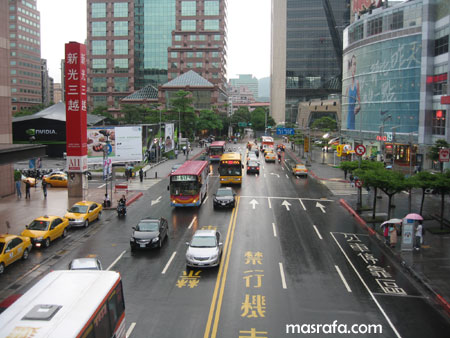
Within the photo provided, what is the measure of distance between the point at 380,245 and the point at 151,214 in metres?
17.5

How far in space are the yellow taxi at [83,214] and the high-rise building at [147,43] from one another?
116 meters

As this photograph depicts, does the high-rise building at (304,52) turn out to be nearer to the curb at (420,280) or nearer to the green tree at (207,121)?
the green tree at (207,121)

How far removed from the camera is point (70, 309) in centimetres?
967

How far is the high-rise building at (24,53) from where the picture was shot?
148 metres

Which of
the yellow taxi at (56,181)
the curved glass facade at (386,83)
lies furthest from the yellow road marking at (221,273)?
the curved glass facade at (386,83)

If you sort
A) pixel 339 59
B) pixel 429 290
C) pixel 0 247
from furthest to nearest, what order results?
pixel 339 59
pixel 0 247
pixel 429 290

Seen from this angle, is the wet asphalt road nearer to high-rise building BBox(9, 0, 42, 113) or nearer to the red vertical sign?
the red vertical sign

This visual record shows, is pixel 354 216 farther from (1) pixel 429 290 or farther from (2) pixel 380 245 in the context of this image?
(1) pixel 429 290

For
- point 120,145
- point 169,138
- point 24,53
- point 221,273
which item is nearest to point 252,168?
point 120,145

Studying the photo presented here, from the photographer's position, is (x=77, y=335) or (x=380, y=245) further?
(x=380, y=245)

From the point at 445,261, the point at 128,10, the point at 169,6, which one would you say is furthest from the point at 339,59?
the point at 445,261

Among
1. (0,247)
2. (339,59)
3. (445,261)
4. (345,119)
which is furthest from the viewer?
(339,59)

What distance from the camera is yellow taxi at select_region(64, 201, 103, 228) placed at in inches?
1195

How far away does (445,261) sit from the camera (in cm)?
2288
